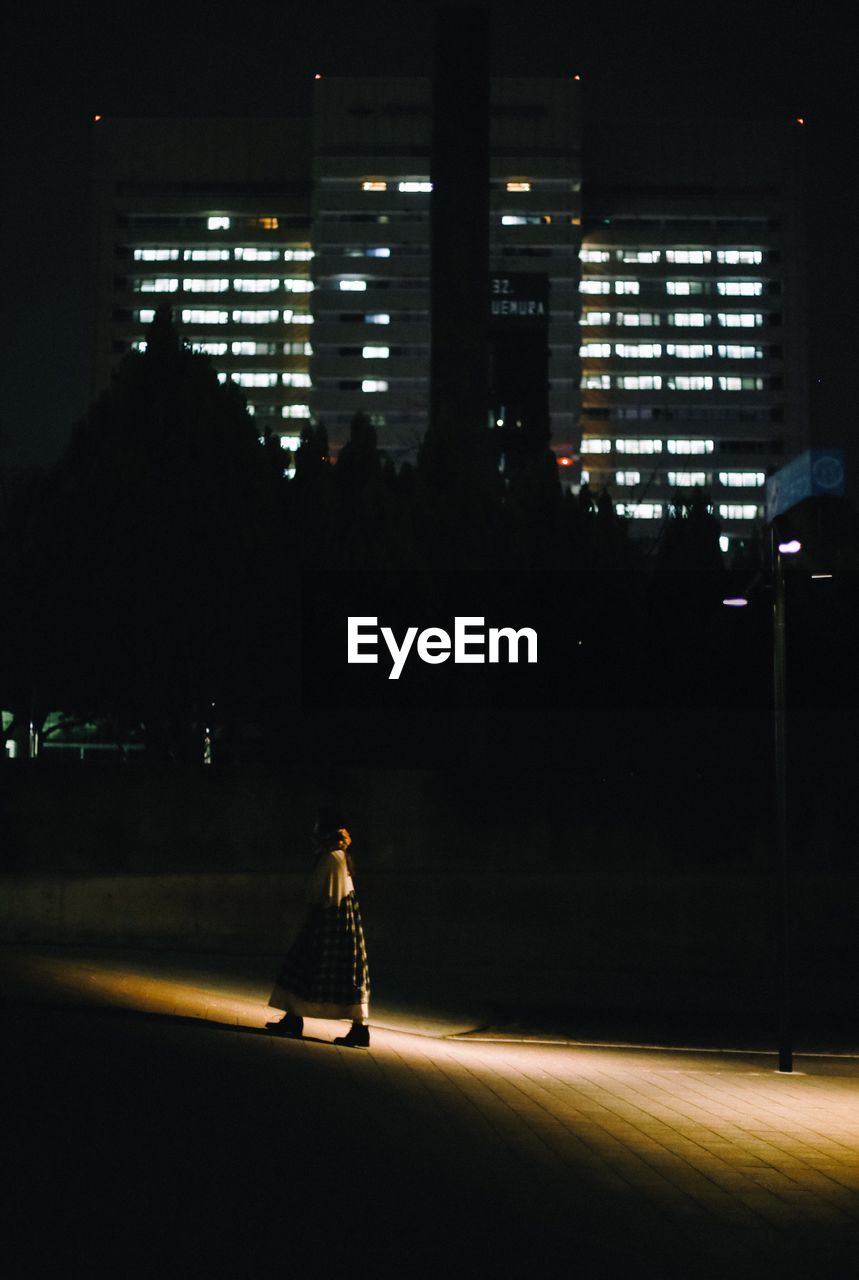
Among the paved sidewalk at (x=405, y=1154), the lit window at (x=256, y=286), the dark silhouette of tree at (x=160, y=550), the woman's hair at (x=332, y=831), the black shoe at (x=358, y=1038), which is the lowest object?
the black shoe at (x=358, y=1038)

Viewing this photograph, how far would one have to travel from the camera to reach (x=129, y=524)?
2556 centimetres

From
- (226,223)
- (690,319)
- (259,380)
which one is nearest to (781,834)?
(259,380)

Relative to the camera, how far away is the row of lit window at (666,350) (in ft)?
400

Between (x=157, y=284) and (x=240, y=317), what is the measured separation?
7.71 metres

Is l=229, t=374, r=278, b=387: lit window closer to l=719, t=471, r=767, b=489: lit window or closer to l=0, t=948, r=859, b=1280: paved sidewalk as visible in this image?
l=719, t=471, r=767, b=489: lit window

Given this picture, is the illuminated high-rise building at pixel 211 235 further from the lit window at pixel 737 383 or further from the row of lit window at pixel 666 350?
the lit window at pixel 737 383

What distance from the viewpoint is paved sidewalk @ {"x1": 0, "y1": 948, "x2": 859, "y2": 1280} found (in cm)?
504

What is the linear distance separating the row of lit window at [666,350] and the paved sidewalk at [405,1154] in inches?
4530

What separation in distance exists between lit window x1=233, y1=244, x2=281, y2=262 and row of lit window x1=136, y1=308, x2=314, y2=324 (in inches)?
180

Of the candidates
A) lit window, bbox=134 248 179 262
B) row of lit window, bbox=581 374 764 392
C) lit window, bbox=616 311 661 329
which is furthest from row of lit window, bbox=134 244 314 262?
lit window, bbox=616 311 661 329

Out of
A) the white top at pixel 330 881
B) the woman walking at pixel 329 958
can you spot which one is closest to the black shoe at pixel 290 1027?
the woman walking at pixel 329 958

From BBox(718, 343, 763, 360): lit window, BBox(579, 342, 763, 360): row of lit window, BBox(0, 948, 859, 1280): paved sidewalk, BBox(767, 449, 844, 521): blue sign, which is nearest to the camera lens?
BBox(0, 948, 859, 1280): paved sidewalk

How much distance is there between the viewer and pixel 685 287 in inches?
4889

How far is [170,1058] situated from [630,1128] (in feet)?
8.74
